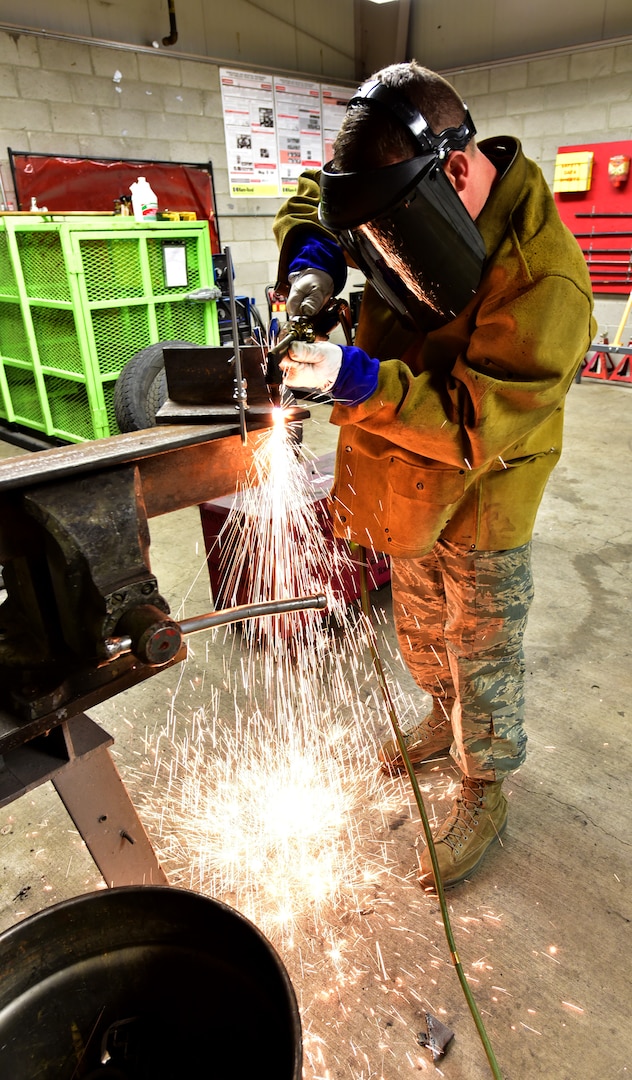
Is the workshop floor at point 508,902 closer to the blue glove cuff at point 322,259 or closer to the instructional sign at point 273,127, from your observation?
the blue glove cuff at point 322,259

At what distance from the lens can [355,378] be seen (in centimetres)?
126

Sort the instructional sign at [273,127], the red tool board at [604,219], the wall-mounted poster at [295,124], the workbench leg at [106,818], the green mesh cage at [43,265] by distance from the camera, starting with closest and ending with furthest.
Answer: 1. the workbench leg at [106,818]
2. the green mesh cage at [43,265]
3. the red tool board at [604,219]
4. the instructional sign at [273,127]
5. the wall-mounted poster at [295,124]

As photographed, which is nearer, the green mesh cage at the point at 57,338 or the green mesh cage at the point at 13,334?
the green mesh cage at the point at 57,338

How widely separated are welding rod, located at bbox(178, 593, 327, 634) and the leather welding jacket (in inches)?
14.6

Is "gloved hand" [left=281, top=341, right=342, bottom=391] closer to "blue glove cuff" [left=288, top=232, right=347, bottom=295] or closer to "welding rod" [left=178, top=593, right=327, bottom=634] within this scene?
"welding rod" [left=178, top=593, right=327, bottom=634]

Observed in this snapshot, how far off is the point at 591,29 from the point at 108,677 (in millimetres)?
8760

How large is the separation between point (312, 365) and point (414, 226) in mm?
329

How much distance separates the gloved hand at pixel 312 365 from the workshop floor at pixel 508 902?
1.38 metres

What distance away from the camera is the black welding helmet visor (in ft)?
4.04

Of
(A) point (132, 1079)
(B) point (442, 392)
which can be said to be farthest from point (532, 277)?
(A) point (132, 1079)

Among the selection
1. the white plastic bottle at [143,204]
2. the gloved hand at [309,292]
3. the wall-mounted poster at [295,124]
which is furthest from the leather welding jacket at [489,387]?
the wall-mounted poster at [295,124]

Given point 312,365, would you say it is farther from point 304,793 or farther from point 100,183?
point 100,183

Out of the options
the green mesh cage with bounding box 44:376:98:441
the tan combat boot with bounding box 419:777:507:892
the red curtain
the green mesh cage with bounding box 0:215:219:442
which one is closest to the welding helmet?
the tan combat boot with bounding box 419:777:507:892

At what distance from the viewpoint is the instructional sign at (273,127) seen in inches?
290
